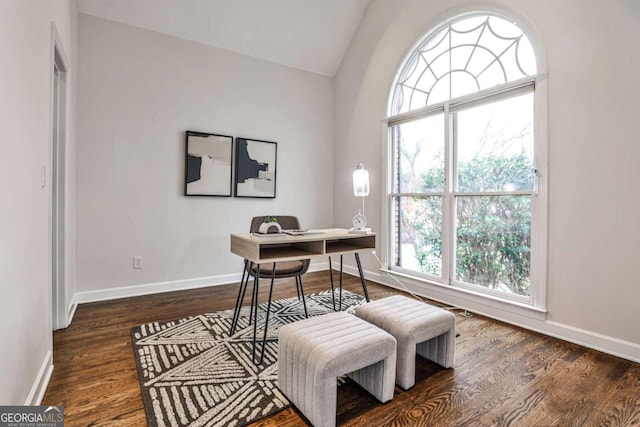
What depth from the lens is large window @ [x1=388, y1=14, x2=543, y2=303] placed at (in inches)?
105

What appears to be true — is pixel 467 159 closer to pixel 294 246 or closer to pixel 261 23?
pixel 294 246

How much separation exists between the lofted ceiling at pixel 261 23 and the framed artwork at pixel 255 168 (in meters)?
1.13

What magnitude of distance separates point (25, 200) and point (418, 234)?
325 cm

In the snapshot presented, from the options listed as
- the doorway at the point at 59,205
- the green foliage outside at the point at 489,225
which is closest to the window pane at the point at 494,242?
the green foliage outside at the point at 489,225

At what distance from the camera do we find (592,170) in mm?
2229

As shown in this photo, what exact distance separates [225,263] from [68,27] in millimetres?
2615

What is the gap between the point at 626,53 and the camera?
6.82 ft

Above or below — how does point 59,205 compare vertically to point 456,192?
below

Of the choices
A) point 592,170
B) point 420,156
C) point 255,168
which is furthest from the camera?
point 255,168

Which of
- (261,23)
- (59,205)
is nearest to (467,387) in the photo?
(59,205)

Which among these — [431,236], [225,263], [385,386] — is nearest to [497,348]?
[385,386]

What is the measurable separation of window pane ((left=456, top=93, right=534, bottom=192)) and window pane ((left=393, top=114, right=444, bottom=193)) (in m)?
0.22

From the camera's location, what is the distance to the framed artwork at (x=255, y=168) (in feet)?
12.8

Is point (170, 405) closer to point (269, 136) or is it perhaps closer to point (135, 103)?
point (135, 103)
